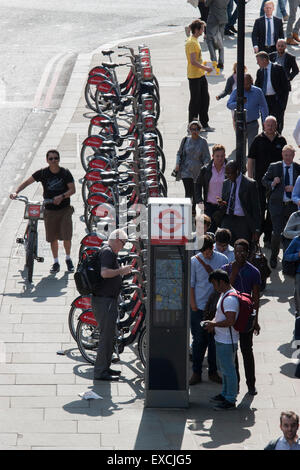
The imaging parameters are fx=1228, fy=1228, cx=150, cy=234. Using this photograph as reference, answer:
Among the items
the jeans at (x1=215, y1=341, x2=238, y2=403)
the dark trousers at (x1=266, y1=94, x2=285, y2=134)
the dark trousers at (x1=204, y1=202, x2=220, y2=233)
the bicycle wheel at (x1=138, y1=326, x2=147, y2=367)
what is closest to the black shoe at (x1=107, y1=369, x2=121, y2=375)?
the bicycle wheel at (x1=138, y1=326, x2=147, y2=367)

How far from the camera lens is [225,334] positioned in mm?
12141

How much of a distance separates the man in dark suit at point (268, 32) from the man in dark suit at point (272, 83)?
3.12 m

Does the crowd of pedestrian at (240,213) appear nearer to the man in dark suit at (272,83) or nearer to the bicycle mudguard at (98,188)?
the man in dark suit at (272,83)

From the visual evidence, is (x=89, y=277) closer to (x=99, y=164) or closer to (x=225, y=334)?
(x=225, y=334)

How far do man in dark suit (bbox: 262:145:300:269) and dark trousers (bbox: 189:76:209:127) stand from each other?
561cm

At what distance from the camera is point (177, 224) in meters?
12.2

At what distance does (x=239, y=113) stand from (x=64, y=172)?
2548 millimetres

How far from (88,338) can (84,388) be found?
3.35 feet

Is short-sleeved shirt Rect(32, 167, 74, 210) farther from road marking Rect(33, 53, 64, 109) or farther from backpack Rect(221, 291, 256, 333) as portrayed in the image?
road marking Rect(33, 53, 64, 109)

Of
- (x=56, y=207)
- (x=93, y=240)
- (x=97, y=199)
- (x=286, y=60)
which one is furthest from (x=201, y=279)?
(x=286, y=60)

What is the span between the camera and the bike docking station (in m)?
12.2
